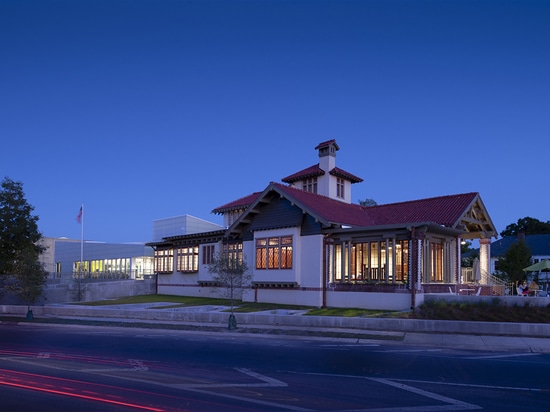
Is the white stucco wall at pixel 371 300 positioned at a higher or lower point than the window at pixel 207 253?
lower

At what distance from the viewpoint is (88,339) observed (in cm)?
1964

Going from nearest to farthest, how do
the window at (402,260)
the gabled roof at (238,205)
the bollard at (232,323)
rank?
the bollard at (232,323) → the window at (402,260) → the gabled roof at (238,205)

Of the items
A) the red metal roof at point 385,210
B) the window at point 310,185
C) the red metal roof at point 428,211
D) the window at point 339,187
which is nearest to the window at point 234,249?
the red metal roof at point 385,210

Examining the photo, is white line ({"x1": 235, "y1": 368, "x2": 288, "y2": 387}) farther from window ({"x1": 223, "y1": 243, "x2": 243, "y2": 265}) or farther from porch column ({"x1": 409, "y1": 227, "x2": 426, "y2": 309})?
window ({"x1": 223, "y1": 243, "x2": 243, "y2": 265})

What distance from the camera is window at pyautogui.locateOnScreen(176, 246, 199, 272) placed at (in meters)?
39.8

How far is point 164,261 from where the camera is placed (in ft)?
141

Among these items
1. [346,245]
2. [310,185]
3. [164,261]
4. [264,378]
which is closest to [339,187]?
[310,185]

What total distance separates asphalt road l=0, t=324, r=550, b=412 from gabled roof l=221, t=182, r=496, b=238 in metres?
12.5

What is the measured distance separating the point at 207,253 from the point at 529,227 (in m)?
73.6

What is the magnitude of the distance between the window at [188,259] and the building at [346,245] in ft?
10.5

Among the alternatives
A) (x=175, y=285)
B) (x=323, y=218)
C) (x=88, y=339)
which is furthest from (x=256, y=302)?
(x=88, y=339)

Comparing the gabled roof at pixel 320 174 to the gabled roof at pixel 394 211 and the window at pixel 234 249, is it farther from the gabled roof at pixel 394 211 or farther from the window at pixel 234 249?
the window at pixel 234 249

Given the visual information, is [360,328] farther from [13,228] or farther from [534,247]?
[534,247]

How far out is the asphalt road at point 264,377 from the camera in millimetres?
9156
